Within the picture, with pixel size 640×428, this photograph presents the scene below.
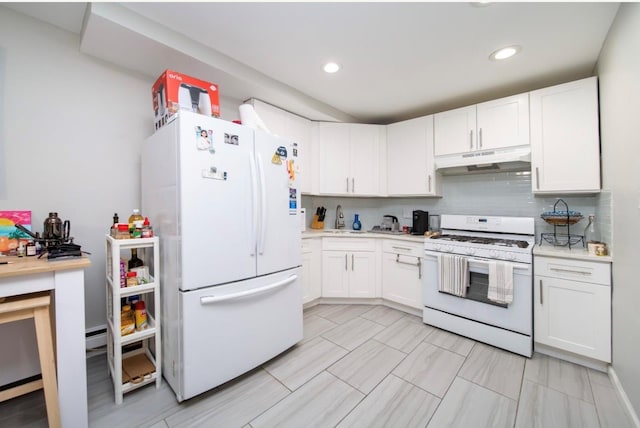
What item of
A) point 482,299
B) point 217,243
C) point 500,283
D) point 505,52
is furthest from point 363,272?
point 505,52

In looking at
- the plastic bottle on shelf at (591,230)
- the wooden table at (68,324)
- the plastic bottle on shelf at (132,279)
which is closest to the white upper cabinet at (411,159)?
the plastic bottle on shelf at (591,230)

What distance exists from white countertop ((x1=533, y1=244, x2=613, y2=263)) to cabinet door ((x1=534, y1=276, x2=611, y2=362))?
187 mm

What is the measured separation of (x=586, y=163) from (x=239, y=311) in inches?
114

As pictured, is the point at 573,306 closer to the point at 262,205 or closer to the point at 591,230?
the point at 591,230

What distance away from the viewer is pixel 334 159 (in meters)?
3.27

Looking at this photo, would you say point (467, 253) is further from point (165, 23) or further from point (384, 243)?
point (165, 23)

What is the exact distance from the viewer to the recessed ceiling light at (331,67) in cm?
217

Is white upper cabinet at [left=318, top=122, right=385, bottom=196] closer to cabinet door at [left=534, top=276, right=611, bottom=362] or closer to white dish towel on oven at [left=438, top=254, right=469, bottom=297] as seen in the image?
white dish towel on oven at [left=438, top=254, right=469, bottom=297]

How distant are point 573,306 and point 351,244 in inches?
75.7

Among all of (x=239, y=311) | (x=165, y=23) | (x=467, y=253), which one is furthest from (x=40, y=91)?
(x=467, y=253)

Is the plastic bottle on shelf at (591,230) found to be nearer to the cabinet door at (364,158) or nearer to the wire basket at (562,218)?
the wire basket at (562,218)

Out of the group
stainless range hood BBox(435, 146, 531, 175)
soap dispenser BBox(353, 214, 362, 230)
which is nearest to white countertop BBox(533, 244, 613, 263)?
stainless range hood BBox(435, 146, 531, 175)

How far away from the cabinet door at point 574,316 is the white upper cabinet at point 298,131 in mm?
2347

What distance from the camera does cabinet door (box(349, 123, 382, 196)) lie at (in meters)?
3.30
